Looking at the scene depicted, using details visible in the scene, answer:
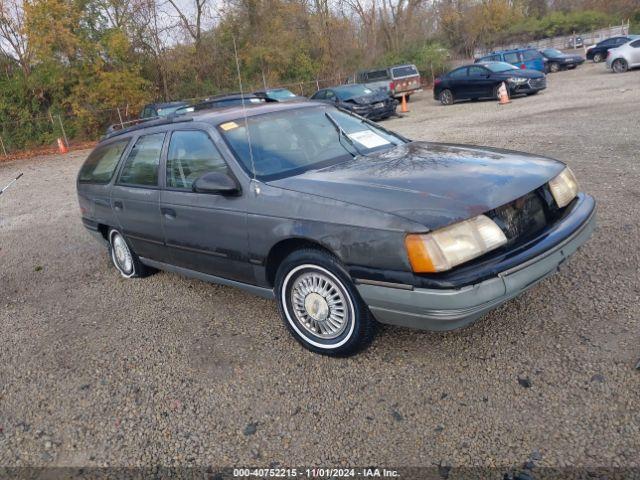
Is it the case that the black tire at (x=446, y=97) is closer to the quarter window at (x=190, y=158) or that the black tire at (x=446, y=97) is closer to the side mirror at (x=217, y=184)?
the quarter window at (x=190, y=158)

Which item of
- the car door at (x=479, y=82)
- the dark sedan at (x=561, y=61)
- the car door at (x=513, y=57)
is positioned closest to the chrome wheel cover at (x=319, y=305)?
the car door at (x=479, y=82)

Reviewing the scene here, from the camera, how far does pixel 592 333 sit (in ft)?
10.8

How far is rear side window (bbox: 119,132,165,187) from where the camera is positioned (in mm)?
4508

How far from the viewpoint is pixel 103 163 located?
5.38m

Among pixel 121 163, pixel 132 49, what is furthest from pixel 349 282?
pixel 132 49

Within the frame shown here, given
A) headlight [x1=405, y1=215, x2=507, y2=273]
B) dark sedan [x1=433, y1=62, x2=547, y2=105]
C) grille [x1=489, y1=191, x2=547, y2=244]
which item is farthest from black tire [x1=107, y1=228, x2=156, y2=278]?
dark sedan [x1=433, y1=62, x2=547, y2=105]

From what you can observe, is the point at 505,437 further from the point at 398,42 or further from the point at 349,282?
the point at 398,42

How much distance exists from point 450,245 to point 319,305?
0.97m

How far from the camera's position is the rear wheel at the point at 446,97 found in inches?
815

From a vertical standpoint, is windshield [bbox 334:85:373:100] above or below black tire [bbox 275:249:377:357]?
above

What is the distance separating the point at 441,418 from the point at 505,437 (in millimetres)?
329

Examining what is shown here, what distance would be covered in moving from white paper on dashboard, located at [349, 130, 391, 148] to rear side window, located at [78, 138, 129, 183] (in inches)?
85.7

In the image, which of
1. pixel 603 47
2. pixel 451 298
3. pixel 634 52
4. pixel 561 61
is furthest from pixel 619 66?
pixel 451 298

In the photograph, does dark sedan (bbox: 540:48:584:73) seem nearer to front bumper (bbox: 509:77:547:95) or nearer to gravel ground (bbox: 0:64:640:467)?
front bumper (bbox: 509:77:547:95)
